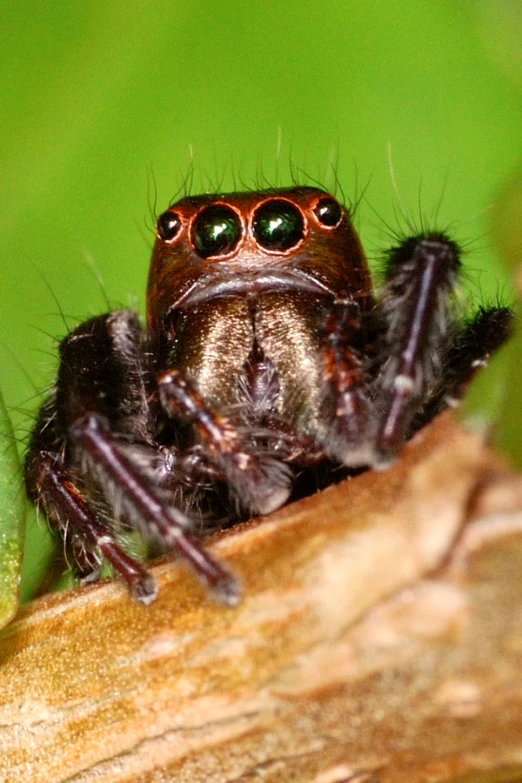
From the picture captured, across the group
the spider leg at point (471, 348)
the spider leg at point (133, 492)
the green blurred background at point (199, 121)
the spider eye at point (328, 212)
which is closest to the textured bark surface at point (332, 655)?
the spider leg at point (133, 492)

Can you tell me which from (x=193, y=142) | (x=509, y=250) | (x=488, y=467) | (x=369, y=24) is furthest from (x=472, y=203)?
(x=488, y=467)

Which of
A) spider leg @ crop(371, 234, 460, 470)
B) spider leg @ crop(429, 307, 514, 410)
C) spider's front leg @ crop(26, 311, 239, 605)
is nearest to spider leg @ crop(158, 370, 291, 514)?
spider's front leg @ crop(26, 311, 239, 605)

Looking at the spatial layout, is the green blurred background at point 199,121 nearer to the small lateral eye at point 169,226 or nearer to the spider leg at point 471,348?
the small lateral eye at point 169,226

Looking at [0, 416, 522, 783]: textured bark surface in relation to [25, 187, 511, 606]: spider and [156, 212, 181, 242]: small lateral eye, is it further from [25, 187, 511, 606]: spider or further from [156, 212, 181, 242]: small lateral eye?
[156, 212, 181, 242]: small lateral eye

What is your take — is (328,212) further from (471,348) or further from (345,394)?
(345,394)

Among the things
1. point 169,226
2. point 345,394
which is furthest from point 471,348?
point 169,226

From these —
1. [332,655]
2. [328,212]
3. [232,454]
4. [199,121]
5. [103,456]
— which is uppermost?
[199,121]
